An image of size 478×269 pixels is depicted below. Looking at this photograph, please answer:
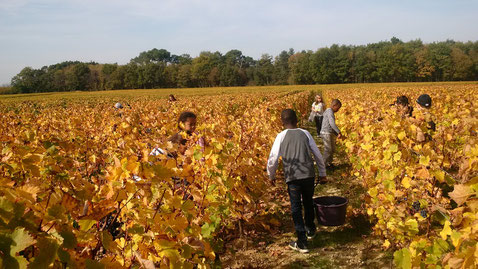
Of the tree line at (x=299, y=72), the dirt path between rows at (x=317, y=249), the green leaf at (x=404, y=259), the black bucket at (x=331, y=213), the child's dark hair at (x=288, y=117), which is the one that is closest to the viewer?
the green leaf at (x=404, y=259)

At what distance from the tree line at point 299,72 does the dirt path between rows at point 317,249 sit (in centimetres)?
7241

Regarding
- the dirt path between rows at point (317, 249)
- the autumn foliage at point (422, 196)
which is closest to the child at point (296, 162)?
the dirt path between rows at point (317, 249)

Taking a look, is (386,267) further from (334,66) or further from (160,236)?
(334,66)

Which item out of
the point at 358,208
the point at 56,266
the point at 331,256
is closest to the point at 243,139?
the point at 331,256

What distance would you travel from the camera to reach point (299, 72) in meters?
79.8

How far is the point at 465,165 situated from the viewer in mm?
1636

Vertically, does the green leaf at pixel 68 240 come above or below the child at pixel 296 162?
above

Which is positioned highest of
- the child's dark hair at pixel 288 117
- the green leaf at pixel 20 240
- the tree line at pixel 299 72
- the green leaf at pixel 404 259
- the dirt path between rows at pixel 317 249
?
the tree line at pixel 299 72

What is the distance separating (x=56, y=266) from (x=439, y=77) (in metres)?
83.9

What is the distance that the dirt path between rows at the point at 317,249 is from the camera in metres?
3.75

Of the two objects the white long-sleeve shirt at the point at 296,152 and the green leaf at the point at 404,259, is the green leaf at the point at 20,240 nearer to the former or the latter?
the green leaf at the point at 404,259

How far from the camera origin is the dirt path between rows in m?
3.75

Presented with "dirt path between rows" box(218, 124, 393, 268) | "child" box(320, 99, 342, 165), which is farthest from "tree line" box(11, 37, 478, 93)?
"dirt path between rows" box(218, 124, 393, 268)

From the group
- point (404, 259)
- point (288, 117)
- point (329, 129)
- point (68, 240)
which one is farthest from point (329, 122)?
point (68, 240)
